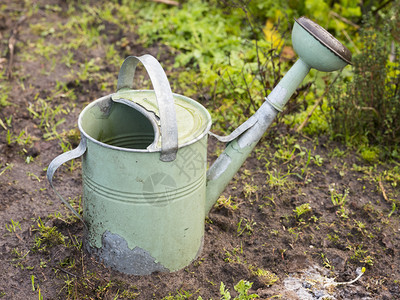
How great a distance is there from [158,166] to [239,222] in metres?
0.85

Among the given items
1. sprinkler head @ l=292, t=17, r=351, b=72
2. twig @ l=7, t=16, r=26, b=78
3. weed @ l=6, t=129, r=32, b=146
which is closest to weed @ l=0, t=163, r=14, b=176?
weed @ l=6, t=129, r=32, b=146

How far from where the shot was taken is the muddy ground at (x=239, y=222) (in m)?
2.23

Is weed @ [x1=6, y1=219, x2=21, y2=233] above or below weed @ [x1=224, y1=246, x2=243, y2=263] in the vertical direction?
below

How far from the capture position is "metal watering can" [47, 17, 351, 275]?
75.8 inches

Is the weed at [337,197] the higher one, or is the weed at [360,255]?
the weed at [337,197]

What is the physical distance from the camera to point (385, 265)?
244cm

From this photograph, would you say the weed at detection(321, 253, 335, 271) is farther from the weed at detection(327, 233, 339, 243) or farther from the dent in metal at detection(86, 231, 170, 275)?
the dent in metal at detection(86, 231, 170, 275)

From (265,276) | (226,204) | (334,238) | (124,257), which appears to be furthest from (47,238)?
(334,238)

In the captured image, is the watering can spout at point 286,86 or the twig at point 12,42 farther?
the twig at point 12,42

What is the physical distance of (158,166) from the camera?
1.94 meters

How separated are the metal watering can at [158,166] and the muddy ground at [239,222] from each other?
0.48ft

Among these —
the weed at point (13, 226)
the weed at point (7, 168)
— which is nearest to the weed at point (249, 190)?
the weed at point (13, 226)

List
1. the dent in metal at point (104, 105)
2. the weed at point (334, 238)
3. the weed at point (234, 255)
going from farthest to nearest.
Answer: the weed at point (334, 238)
the weed at point (234, 255)
the dent in metal at point (104, 105)

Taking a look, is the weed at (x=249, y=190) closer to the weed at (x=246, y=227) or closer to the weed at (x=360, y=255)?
the weed at (x=246, y=227)
